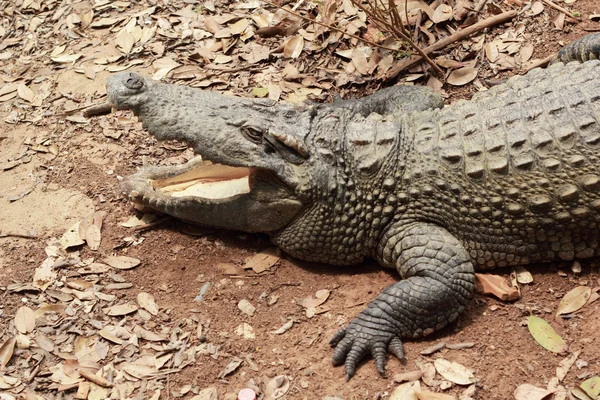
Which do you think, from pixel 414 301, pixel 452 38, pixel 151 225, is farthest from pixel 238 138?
pixel 452 38

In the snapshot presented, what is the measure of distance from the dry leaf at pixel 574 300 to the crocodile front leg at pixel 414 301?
496mm

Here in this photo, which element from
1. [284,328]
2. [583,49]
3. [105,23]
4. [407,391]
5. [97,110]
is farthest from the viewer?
[105,23]

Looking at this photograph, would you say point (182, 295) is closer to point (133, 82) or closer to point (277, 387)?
point (277, 387)

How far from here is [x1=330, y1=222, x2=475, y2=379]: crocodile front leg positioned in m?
3.49

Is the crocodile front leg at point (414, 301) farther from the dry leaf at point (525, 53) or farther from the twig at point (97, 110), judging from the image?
the twig at point (97, 110)

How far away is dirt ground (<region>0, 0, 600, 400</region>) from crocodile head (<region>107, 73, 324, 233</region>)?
1.07 ft

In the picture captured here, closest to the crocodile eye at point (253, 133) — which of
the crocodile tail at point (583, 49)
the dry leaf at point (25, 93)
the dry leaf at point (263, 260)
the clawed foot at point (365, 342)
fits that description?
the dry leaf at point (263, 260)

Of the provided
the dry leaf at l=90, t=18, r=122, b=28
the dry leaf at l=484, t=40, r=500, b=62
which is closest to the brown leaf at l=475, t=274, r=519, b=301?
the dry leaf at l=484, t=40, r=500, b=62

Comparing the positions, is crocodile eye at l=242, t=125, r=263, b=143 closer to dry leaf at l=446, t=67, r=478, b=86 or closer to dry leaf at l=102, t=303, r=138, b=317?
dry leaf at l=102, t=303, r=138, b=317

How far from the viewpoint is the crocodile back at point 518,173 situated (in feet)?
11.7

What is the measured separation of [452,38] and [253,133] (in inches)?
89.8

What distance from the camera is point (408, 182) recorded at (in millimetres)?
3754

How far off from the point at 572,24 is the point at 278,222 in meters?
3.03

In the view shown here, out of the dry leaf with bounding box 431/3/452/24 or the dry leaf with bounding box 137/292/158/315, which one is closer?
the dry leaf with bounding box 137/292/158/315
